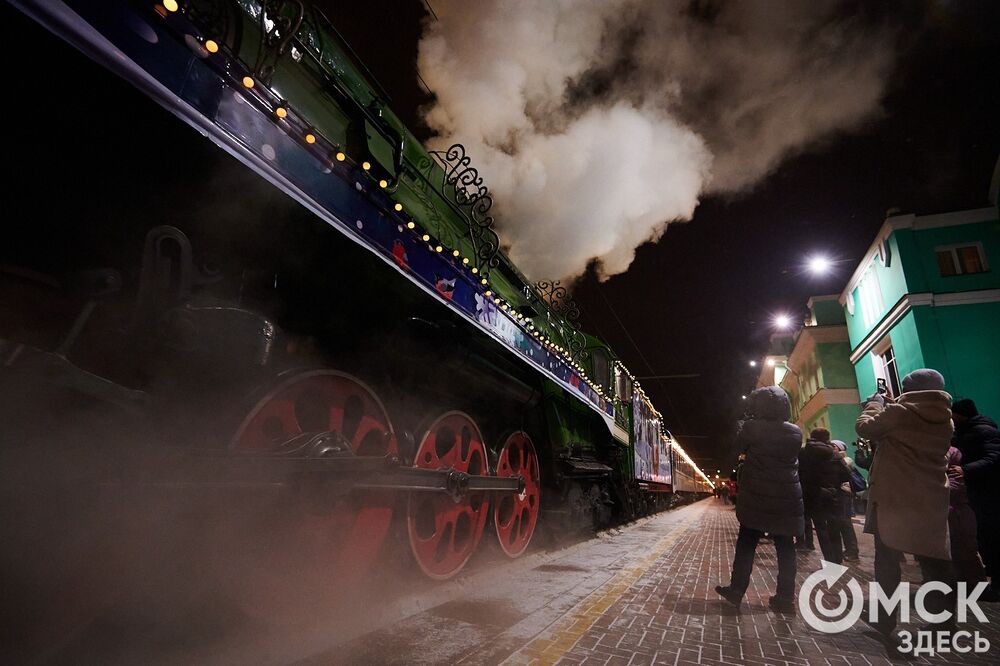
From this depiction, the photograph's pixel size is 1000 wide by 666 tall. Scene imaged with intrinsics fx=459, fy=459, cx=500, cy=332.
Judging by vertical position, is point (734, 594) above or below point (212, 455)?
below

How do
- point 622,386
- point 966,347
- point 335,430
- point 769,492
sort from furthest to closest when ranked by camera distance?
point 966,347 < point 622,386 < point 769,492 < point 335,430

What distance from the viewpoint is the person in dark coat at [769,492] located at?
3.18 meters

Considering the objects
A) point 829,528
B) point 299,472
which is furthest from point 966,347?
point 299,472

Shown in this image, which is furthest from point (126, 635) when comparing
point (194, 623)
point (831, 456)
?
A: point (831, 456)

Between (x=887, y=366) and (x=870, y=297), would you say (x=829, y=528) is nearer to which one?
(x=887, y=366)

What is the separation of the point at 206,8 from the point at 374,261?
1128 mm

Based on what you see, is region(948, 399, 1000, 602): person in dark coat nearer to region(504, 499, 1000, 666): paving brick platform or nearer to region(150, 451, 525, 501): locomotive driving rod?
region(504, 499, 1000, 666): paving brick platform

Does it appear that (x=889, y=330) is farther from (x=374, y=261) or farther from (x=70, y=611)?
(x=70, y=611)

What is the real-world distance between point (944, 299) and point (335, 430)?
1443 centimetres

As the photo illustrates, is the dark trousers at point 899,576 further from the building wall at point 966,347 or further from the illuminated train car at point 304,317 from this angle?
the building wall at point 966,347

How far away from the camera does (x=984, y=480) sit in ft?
11.2

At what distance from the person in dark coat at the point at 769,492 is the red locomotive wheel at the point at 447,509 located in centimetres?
186

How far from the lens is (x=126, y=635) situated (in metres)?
1.76

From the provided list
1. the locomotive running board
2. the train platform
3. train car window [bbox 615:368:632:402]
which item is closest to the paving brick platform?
the train platform
